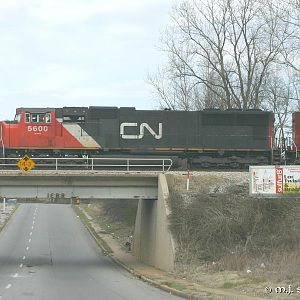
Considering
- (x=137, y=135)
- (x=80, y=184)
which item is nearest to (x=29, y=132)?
(x=80, y=184)

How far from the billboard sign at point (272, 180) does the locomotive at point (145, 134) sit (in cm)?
824

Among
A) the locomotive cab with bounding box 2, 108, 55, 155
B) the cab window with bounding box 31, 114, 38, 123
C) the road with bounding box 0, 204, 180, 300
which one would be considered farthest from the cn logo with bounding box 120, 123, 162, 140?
the road with bounding box 0, 204, 180, 300

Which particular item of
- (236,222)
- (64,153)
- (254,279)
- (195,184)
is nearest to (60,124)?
(64,153)

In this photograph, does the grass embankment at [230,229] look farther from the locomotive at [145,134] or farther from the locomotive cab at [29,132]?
the locomotive cab at [29,132]

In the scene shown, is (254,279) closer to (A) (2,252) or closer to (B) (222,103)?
(A) (2,252)

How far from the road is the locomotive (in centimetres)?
779

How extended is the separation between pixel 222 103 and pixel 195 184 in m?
28.6

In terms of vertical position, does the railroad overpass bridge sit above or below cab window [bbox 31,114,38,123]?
below

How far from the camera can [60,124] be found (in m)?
35.0

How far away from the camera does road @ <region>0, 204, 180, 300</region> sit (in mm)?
18045

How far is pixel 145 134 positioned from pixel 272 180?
37.4ft

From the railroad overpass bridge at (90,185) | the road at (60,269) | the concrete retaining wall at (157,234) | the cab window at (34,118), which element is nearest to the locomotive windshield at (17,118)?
the cab window at (34,118)

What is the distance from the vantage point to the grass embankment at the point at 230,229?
22594mm

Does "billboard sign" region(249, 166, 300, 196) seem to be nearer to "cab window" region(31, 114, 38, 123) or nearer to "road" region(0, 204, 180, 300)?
"road" region(0, 204, 180, 300)
